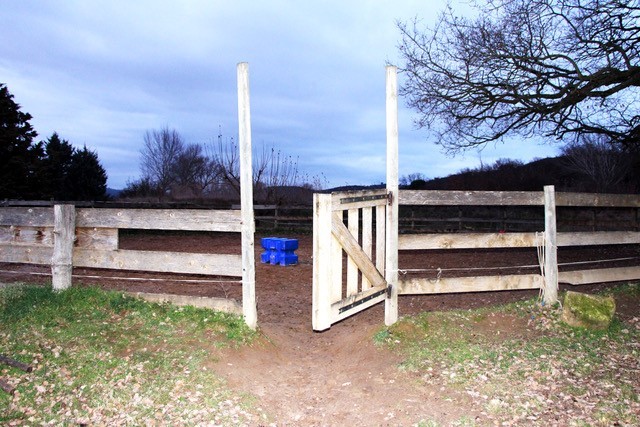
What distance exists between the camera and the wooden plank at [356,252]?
486 cm

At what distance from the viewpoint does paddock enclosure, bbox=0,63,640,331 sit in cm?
501

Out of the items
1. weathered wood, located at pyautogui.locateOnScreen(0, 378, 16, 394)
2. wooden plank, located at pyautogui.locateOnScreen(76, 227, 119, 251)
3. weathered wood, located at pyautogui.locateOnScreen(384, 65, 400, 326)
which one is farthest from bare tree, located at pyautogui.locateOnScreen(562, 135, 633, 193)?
weathered wood, located at pyautogui.locateOnScreen(0, 378, 16, 394)

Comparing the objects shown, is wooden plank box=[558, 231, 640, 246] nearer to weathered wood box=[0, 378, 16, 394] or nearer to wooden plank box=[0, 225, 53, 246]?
weathered wood box=[0, 378, 16, 394]

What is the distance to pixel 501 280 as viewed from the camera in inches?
252

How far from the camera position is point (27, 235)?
23.2ft

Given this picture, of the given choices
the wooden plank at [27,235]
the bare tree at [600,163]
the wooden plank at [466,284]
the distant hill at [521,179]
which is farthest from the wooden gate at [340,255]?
the bare tree at [600,163]

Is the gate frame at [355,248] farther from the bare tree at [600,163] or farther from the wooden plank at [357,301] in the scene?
the bare tree at [600,163]

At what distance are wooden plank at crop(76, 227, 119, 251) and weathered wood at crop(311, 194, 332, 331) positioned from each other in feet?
10.8

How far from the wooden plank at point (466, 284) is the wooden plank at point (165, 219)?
2.34 meters

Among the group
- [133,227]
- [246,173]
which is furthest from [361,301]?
[133,227]

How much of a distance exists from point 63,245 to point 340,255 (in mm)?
4098

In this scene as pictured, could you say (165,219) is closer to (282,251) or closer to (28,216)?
(28,216)

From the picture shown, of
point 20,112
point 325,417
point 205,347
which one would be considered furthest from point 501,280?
point 20,112

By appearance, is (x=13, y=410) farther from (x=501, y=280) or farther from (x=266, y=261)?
(x=266, y=261)
